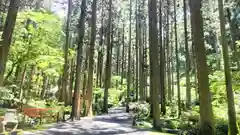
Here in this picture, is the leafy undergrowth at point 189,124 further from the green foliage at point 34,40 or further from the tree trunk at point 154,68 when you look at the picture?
the green foliage at point 34,40

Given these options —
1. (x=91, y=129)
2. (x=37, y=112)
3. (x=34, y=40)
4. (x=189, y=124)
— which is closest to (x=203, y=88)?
(x=91, y=129)

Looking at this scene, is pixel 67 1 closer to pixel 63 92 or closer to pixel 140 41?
pixel 63 92

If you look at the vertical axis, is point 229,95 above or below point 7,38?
below

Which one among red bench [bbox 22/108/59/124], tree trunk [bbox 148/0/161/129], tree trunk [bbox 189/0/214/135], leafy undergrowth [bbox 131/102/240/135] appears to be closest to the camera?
tree trunk [bbox 189/0/214/135]

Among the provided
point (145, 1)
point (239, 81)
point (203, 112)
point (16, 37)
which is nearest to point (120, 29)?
point (145, 1)

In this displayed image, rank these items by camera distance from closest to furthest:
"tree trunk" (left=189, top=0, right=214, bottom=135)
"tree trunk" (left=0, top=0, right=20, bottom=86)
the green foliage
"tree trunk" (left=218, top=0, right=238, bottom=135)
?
"tree trunk" (left=189, top=0, right=214, bottom=135), "tree trunk" (left=0, top=0, right=20, bottom=86), "tree trunk" (left=218, top=0, right=238, bottom=135), the green foliage

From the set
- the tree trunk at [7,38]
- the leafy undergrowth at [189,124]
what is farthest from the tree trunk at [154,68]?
the tree trunk at [7,38]

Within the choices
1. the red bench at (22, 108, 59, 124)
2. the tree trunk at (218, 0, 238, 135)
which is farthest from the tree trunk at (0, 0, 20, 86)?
the tree trunk at (218, 0, 238, 135)

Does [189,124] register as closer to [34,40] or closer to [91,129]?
[91,129]

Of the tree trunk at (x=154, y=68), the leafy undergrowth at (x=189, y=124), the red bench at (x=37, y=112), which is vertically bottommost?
the leafy undergrowth at (x=189, y=124)

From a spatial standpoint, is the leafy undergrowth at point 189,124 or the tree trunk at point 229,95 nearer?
the tree trunk at point 229,95

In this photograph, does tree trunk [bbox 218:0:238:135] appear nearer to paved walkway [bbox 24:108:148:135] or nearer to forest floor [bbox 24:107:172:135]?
forest floor [bbox 24:107:172:135]

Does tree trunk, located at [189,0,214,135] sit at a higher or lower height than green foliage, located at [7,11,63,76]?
lower

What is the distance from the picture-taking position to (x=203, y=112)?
10.0 metres
